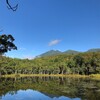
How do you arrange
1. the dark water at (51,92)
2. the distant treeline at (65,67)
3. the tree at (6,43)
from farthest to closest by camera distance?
the distant treeline at (65,67), the dark water at (51,92), the tree at (6,43)

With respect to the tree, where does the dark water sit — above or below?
below

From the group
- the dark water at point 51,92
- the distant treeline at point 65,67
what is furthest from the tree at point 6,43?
the distant treeline at point 65,67

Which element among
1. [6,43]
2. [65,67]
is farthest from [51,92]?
[65,67]

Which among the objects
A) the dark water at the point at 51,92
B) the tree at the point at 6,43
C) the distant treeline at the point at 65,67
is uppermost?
the distant treeline at the point at 65,67

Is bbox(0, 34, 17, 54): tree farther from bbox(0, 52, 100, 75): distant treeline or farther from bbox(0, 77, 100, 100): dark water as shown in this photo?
bbox(0, 52, 100, 75): distant treeline

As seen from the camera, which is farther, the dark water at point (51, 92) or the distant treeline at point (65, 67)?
the distant treeline at point (65, 67)

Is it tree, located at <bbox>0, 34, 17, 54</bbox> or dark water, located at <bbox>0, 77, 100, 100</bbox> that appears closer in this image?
tree, located at <bbox>0, 34, 17, 54</bbox>

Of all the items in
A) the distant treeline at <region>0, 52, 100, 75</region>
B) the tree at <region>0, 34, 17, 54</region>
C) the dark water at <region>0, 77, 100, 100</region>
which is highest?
the distant treeline at <region>0, 52, 100, 75</region>

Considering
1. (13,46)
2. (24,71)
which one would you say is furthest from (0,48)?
(24,71)

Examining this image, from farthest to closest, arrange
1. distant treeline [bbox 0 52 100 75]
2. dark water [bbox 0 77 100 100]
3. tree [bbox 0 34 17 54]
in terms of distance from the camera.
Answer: distant treeline [bbox 0 52 100 75], dark water [bbox 0 77 100 100], tree [bbox 0 34 17 54]

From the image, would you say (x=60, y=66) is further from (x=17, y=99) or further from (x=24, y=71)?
(x=17, y=99)

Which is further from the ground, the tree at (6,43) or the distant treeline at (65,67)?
the distant treeline at (65,67)

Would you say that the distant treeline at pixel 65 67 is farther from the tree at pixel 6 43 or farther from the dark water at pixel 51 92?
the tree at pixel 6 43

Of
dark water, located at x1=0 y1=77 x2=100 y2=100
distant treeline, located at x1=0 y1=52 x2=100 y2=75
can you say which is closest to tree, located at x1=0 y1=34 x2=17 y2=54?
dark water, located at x1=0 y1=77 x2=100 y2=100
